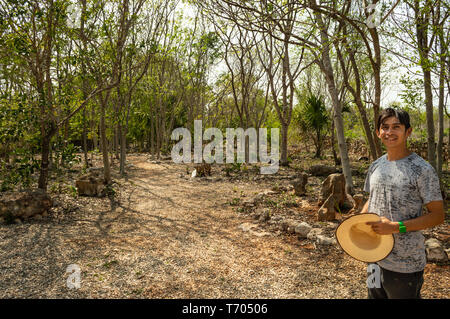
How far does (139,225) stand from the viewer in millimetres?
5676

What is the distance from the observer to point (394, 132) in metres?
1.78

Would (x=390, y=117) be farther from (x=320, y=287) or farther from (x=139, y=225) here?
(x=139, y=225)

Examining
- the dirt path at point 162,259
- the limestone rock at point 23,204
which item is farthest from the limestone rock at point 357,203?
the limestone rock at point 23,204

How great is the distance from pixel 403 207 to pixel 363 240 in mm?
298

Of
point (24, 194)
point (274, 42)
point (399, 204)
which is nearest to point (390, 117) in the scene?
point (399, 204)

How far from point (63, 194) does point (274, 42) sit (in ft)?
35.6

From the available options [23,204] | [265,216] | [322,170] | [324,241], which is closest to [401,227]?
[324,241]

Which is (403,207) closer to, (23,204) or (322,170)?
(23,204)

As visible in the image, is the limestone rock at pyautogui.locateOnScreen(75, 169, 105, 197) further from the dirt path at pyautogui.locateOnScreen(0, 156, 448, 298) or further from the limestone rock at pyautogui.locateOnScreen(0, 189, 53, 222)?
the limestone rock at pyautogui.locateOnScreen(0, 189, 53, 222)

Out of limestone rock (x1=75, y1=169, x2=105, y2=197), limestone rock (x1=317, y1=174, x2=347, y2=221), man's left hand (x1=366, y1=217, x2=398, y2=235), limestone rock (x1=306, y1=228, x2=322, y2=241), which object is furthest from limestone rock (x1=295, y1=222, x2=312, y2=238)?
limestone rock (x1=75, y1=169, x2=105, y2=197)

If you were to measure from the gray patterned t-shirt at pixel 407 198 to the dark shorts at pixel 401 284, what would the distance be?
0.12ft

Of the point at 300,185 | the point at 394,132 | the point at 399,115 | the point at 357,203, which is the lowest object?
the point at 357,203

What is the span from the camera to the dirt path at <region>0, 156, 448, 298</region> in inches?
129

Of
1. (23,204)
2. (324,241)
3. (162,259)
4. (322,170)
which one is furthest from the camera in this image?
(322,170)
